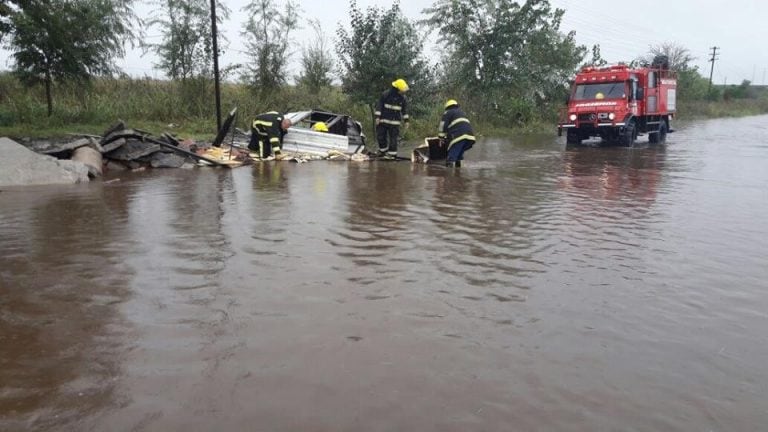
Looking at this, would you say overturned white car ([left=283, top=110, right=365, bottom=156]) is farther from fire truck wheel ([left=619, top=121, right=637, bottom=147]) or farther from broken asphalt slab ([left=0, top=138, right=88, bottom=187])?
fire truck wheel ([left=619, top=121, right=637, bottom=147])

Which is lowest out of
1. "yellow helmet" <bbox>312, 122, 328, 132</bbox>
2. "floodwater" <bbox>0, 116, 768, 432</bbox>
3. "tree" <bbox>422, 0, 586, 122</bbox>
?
"floodwater" <bbox>0, 116, 768, 432</bbox>

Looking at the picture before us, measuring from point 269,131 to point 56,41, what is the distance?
677 cm

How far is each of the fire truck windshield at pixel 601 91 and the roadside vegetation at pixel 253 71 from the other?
4.99 metres

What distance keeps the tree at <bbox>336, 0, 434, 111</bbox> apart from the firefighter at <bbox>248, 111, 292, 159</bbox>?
19.8ft

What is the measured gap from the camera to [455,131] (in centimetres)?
1273

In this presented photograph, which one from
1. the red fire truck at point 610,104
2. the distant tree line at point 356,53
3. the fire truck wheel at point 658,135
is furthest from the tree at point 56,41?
the fire truck wheel at point 658,135

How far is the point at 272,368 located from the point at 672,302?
3.05 m

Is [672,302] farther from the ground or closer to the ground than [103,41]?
closer to the ground

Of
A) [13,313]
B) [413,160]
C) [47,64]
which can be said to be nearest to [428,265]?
[13,313]

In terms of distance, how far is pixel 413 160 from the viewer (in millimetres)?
14008

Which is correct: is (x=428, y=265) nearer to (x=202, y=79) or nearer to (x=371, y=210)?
(x=371, y=210)

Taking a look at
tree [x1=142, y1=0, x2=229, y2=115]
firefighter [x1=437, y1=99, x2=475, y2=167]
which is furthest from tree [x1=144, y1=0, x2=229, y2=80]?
firefighter [x1=437, y1=99, x2=475, y2=167]

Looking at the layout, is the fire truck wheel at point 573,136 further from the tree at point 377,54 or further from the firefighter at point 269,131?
the firefighter at point 269,131

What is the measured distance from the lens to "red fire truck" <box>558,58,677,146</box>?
1900cm
